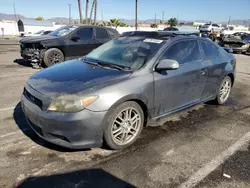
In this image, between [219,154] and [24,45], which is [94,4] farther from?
[219,154]

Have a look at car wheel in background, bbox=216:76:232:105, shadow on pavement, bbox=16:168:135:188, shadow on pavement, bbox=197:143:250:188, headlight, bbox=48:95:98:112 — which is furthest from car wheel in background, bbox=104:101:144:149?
car wheel in background, bbox=216:76:232:105

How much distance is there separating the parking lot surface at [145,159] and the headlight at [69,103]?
69cm

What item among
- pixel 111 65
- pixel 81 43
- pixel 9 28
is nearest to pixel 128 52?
pixel 111 65

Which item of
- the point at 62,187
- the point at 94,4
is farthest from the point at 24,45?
the point at 94,4

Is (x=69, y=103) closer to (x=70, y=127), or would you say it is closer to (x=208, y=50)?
(x=70, y=127)

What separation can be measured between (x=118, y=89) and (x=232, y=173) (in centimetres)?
174

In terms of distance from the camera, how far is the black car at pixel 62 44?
27.9 feet

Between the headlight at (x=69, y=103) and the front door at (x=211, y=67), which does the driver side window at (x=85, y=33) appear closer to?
the front door at (x=211, y=67)

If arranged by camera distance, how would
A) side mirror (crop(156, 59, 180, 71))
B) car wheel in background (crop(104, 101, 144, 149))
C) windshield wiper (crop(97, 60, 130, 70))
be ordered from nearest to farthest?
car wheel in background (crop(104, 101, 144, 149)) → side mirror (crop(156, 59, 180, 71)) → windshield wiper (crop(97, 60, 130, 70))

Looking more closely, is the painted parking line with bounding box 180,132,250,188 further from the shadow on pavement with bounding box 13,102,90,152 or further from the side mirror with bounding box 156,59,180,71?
the shadow on pavement with bounding box 13,102,90,152

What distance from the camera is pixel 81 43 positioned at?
30.2 feet

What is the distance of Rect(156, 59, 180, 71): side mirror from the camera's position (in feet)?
11.1

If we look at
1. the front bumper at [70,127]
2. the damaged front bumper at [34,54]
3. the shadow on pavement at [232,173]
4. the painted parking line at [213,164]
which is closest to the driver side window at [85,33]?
the damaged front bumper at [34,54]

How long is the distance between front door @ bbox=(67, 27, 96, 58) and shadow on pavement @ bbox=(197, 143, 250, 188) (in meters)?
7.26
